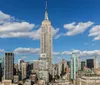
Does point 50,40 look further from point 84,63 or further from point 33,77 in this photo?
point 33,77

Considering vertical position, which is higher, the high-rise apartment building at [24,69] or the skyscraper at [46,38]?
the skyscraper at [46,38]

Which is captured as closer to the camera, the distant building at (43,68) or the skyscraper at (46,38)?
the distant building at (43,68)

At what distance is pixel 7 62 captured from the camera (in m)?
99.6

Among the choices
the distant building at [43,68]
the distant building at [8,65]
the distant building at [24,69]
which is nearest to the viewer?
the distant building at [8,65]

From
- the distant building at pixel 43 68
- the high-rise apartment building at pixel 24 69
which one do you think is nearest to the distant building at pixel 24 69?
the high-rise apartment building at pixel 24 69

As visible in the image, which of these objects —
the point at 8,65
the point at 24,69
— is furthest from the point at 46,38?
the point at 8,65

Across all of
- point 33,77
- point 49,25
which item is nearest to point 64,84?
point 33,77

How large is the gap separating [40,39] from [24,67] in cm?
1426

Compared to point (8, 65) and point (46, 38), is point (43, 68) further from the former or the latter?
point (46, 38)

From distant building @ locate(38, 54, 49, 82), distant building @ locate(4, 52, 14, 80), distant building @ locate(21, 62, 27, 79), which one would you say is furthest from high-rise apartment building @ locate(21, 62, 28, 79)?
distant building @ locate(4, 52, 14, 80)

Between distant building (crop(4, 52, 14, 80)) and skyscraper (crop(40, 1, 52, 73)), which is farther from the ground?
skyscraper (crop(40, 1, 52, 73))

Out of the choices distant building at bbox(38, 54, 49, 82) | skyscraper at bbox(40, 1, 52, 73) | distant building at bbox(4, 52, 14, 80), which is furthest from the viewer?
skyscraper at bbox(40, 1, 52, 73)

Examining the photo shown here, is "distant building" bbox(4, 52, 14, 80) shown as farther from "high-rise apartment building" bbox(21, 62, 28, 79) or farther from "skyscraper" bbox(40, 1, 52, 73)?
"skyscraper" bbox(40, 1, 52, 73)

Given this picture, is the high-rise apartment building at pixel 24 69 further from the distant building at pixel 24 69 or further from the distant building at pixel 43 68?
the distant building at pixel 43 68
